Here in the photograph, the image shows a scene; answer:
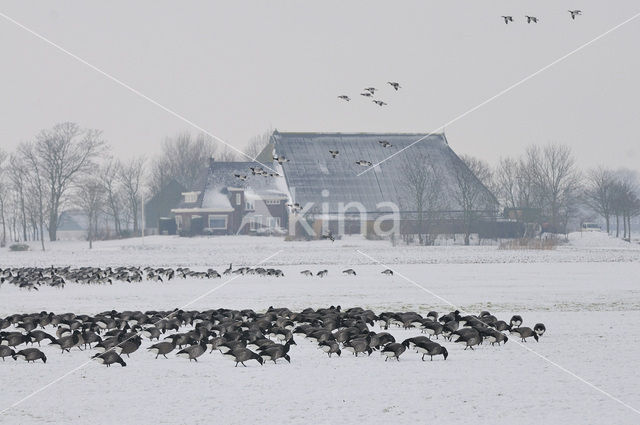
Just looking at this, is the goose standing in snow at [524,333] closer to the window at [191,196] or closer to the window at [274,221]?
the window at [274,221]

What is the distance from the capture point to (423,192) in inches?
4205

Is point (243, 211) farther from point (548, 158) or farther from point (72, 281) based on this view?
point (72, 281)


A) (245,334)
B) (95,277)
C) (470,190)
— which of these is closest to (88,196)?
(470,190)

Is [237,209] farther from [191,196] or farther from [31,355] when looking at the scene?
[31,355]

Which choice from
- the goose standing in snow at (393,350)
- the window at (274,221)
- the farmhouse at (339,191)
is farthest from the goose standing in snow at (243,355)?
the window at (274,221)

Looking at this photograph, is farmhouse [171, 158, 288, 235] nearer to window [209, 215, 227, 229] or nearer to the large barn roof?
window [209, 215, 227, 229]

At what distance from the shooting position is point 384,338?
1981cm

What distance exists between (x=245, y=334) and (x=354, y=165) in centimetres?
9664

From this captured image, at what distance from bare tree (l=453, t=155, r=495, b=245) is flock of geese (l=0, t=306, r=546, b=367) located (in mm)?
70496

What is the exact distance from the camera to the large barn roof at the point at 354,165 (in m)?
110

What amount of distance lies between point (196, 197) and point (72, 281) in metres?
79.4

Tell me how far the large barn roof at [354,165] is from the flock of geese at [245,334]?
83.6 meters

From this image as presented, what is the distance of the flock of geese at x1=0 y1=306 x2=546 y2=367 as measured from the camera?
18.8 m

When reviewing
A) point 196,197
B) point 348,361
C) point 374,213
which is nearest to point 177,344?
point 348,361
